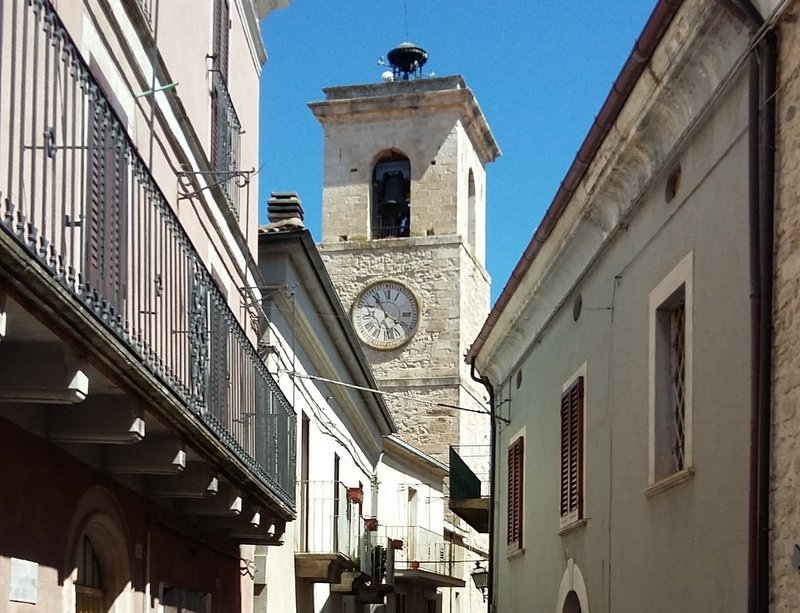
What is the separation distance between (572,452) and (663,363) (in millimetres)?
3421

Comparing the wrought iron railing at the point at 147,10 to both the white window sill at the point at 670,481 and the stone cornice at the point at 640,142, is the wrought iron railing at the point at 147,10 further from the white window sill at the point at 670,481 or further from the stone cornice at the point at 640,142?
the white window sill at the point at 670,481

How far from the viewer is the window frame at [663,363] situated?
9.44 m

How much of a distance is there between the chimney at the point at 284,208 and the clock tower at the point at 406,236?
23.0 meters

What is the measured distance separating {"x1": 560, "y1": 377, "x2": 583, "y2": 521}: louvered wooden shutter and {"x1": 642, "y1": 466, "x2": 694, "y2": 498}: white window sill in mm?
2736

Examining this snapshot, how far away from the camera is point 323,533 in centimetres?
2025

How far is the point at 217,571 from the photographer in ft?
43.9

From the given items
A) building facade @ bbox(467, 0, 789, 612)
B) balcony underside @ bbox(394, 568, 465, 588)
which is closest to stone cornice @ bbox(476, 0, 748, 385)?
building facade @ bbox(467, 0, 789, 612)

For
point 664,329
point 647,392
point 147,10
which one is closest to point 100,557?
point 147,10

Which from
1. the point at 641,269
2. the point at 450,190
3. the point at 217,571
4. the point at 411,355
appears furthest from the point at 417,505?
the point at 641,269

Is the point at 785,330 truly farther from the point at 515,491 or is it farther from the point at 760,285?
the point at 515,491

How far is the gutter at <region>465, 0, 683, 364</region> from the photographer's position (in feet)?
29.0

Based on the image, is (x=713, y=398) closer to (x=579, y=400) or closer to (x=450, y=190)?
(x=579, y=400)

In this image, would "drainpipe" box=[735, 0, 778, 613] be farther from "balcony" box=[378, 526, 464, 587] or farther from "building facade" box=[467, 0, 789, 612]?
"balcony" box=[378, 526, 464, 587]

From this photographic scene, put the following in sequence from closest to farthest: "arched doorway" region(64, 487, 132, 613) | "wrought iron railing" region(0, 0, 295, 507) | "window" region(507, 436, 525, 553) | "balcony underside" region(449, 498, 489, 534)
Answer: "wrought iron railing" region(0, 0, 295, 507), "arched doorway" region(64, 487, 132, 613), "window" region(507, 436, 525, 553), "balcony underside" region(449, 498, 489, 534)
